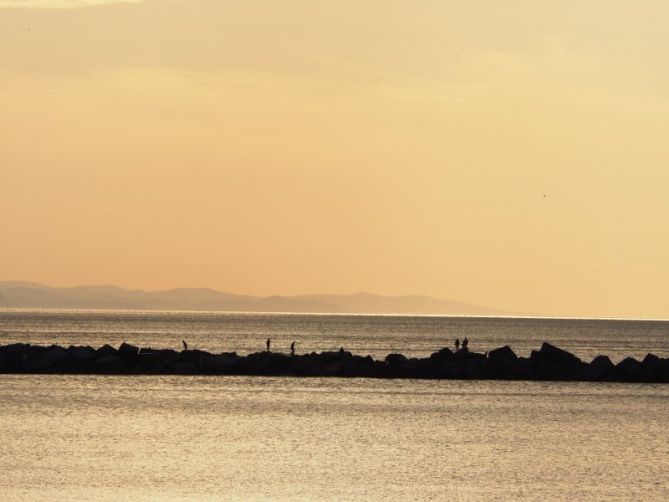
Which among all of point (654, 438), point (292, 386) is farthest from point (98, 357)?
point (654, 438)

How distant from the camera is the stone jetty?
66.3 m

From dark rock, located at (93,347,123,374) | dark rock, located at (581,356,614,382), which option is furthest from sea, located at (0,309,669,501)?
dark rock, located at (93,347,123,374)

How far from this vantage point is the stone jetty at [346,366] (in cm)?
6631

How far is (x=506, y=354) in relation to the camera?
69.1 metres

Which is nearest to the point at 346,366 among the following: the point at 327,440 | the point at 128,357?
the point at 128,357

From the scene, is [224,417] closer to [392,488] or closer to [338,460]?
[338,460]

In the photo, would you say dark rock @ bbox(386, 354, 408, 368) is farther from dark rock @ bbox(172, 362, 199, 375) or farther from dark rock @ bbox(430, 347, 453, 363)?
dark rock @ bbox(172, 362, 199, 375)

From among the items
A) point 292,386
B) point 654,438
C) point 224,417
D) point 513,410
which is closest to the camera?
point 654,438

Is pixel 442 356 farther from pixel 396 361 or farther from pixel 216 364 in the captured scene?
pixel 216 364

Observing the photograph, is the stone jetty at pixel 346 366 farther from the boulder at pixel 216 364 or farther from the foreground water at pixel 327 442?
the foreground water at pixel 327 442

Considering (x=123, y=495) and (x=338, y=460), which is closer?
(x=123, y=495)

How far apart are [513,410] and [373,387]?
12.4m

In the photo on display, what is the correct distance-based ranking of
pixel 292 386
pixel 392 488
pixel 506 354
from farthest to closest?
pixel 506 354
pixel 292 386
pixel 392 488

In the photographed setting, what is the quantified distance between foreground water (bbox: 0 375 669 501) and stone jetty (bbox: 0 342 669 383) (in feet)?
23.5
